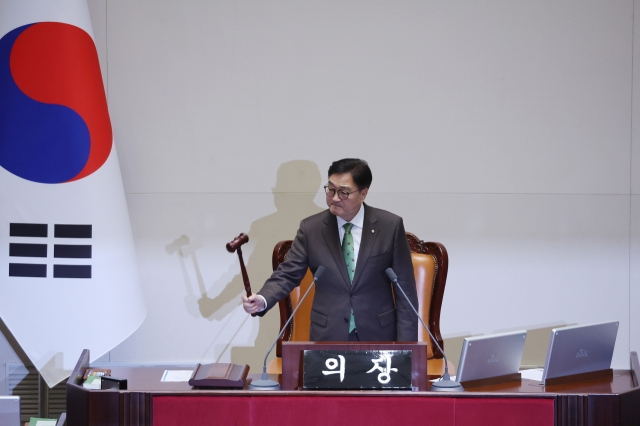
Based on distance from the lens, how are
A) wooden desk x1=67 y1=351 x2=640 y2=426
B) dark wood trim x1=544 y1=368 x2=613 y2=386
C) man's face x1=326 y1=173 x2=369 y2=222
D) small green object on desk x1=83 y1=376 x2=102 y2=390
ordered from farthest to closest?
man's face x1=326 y1=173 x2=369 y2=222, dark wood trim x1=544 y1=368 x2=613 y2=386, small green object on desk x1=83 y1=376 x2=102 y2=390, wooden desk x1=67 y1=351 x2=640 y2=426

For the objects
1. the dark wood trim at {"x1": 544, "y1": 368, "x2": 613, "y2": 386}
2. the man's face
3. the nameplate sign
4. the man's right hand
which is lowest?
the dark wood trim at {"x1": 544, "y1": 368, "x2": 613, "y2": 386}

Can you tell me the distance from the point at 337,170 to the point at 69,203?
1.37m

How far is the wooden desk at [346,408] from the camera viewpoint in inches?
80.3

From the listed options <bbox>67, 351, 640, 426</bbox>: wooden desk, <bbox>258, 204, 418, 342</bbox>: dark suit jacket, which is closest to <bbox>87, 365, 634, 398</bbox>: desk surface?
<bbox>67, 351, 640, 426</bbox>: wooden desk

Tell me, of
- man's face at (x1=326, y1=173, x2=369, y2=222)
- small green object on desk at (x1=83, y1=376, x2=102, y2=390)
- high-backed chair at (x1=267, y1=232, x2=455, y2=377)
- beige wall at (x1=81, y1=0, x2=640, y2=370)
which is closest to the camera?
small green object on desk at (x1=83, y1=376, x2=102, y2=390)

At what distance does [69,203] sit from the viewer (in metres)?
3.25

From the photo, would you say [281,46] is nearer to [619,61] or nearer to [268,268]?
[268,268]

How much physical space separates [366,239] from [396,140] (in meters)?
1.21

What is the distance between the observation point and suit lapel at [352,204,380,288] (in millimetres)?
2781

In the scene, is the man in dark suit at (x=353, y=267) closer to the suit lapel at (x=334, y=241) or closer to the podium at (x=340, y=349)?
the suit lapel at (x=334, y=241)

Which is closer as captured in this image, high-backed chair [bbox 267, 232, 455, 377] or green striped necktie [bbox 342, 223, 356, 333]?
green striped necktie [bbox 342, 223, 356, 333]

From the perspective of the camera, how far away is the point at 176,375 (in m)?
2.37

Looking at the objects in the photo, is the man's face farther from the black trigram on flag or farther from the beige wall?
the black trigram on flag

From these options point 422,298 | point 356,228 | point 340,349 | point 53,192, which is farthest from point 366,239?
point 53,192
